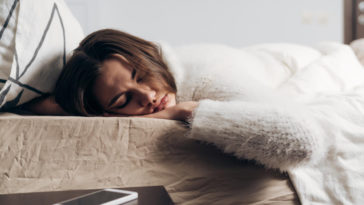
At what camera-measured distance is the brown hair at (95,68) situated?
840 mm

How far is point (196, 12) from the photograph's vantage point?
2898 millimetres

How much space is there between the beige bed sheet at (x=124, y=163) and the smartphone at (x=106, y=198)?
16cm

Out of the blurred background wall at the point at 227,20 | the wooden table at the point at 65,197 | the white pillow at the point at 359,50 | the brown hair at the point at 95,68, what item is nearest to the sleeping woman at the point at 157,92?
the brown hair at the point at 95,68

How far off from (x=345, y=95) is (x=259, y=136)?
13.8 inches

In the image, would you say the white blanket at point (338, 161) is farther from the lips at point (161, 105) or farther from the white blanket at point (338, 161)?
the lips at point (161, 105)

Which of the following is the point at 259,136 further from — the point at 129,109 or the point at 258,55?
the point at 258,55

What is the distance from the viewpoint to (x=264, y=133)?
1.72 ft

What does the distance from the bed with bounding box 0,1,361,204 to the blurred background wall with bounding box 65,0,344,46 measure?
2302 mm

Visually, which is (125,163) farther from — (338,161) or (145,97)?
(338,161)

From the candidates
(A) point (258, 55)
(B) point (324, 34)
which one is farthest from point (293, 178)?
(B) point (324, 34)

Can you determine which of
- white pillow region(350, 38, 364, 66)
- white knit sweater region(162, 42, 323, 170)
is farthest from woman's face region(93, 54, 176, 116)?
white pillow region(350, 38, 364, 66)

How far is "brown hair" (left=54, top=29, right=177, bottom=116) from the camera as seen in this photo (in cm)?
84

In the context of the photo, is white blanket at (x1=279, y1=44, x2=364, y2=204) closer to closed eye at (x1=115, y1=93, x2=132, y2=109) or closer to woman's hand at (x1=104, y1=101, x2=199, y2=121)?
woman's hand at (x1=104, y1=101, x2=199, y2=121)

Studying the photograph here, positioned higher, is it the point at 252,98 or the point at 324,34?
the point at 252,98
